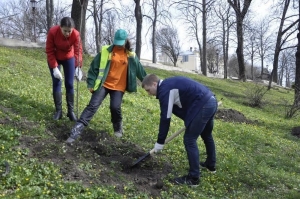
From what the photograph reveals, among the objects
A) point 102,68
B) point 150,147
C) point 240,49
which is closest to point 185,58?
point 240,49

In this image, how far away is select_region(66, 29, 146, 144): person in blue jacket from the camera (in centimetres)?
592

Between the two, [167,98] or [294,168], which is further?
[294,168]

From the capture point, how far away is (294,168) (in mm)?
7441

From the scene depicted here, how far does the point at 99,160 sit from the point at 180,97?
160 cm

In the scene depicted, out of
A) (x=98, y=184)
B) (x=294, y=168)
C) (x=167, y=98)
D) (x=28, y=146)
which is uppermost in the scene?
(x=167, y=98)

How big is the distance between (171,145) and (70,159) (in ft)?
7.46

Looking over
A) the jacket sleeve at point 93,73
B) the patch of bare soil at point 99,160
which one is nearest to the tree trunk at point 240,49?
the jacket sleeve at point 93,73

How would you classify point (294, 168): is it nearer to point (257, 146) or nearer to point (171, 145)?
point (257, 146)

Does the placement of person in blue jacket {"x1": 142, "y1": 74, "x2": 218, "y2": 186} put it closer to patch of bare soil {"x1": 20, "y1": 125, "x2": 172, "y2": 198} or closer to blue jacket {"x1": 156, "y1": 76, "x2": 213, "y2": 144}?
blue jacket {"x1": 156, "y1": 76, "x2": 213, "y2": 144}

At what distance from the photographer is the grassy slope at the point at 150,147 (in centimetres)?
445

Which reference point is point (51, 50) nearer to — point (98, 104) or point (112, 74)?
point (112, 74)

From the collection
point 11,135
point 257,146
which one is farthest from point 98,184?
point 257,146

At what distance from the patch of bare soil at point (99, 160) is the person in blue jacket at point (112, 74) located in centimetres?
36

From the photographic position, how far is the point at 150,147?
646 cm
